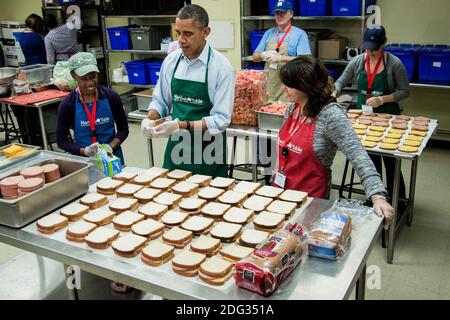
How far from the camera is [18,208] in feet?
6.32

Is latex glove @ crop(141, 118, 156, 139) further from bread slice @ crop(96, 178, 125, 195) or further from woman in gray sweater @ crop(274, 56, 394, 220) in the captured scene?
woman in gray sweater @ crop(274, 56, 394, 220)

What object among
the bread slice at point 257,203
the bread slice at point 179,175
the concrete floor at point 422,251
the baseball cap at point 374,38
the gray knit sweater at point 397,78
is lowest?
the concrete floor at point 422,251

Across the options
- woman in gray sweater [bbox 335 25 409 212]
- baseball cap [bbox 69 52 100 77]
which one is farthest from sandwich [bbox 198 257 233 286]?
woman in gray sweater [bbox 335 25 409 212]

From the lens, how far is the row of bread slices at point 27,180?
6.54 feet

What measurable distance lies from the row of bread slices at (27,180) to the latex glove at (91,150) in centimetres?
81

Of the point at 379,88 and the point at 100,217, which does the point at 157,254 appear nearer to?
the point at 100,217

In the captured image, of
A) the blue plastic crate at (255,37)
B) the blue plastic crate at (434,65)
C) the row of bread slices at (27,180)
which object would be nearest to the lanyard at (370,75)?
the blue plastic crate at (434,65)

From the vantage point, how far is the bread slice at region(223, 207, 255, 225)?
1913 millimetres

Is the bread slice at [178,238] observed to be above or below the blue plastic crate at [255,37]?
below

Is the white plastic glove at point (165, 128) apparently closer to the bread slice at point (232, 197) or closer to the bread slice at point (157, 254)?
the bread slice at point (232, 197)

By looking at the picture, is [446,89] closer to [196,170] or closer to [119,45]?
[196,170]

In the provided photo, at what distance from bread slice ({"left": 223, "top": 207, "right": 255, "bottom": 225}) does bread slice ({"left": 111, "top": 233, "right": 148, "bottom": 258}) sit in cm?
37

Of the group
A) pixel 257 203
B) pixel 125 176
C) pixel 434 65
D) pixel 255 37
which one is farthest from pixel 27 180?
pixel 434 65

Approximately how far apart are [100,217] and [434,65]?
4415 millimetres
